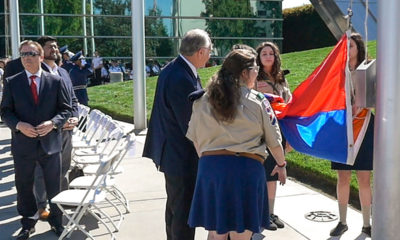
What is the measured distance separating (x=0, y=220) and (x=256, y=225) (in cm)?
343

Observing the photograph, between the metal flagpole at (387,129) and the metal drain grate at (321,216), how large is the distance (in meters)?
2.22

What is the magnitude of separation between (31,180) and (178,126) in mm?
1972

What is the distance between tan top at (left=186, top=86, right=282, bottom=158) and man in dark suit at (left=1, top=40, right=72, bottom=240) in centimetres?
210

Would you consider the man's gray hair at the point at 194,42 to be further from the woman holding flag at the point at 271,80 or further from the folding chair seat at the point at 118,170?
the folding chair seat at the point at 118,170

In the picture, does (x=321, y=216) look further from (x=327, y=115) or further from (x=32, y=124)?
(x=32, y=124)

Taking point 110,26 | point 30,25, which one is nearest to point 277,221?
point 110,26

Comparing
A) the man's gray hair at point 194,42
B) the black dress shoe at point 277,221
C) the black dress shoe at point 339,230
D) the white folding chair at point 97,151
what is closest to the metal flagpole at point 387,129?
the man's gray hair at point 194,42

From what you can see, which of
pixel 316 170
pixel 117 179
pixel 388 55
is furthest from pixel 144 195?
pixel 388 55

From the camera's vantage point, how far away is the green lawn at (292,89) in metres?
7.05

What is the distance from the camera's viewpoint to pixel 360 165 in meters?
4.66

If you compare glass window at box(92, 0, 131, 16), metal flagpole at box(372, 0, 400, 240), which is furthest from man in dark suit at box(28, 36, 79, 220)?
glass window at box(92, 0, 131, 16)

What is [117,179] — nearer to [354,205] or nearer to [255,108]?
[354,205]

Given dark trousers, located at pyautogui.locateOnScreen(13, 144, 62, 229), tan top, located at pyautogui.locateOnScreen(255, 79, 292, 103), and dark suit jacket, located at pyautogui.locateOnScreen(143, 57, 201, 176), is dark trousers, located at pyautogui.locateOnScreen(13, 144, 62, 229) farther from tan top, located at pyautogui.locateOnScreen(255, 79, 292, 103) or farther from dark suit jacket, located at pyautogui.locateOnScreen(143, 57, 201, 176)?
tan top, located at pyautogui.locateOnScreen(255, 79, 292, 103)

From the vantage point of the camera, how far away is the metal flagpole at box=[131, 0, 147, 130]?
37.9ft
